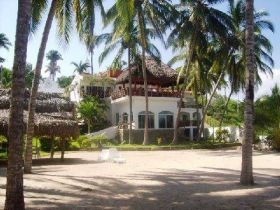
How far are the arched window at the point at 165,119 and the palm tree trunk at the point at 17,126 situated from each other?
99.3 feet

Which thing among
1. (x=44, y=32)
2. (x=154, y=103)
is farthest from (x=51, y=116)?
(x=154, y=103)

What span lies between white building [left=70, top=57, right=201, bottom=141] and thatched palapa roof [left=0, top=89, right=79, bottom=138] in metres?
12.6

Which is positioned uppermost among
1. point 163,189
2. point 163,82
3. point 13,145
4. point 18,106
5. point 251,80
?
point 163,82

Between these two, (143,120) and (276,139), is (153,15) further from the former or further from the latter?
(276,139)

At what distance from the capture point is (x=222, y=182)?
13117mm

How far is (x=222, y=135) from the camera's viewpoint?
36469mm

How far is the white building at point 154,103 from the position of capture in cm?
3694

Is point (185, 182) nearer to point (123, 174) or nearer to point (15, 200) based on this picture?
point (123, 174)

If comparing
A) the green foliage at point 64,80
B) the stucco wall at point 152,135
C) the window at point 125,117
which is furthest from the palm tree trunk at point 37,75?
the green foliage at point 64,80

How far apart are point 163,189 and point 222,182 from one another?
7.44 ft

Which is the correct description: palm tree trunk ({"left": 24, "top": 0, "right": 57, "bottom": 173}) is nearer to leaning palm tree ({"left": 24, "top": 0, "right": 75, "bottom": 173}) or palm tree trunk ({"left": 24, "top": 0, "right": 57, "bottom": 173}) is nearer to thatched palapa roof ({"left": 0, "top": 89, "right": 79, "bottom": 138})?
leaning palm tree ({"left": 24, "top": 0, "right": 75, "bottom": 173})

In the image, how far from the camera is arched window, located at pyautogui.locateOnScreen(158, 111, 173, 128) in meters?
38.5

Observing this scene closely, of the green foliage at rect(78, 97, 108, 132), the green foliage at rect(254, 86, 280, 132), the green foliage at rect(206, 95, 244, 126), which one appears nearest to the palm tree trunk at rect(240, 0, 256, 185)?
the green foliage at rect(254, 86, 280, 132)

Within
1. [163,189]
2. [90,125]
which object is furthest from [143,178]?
[90,125]
